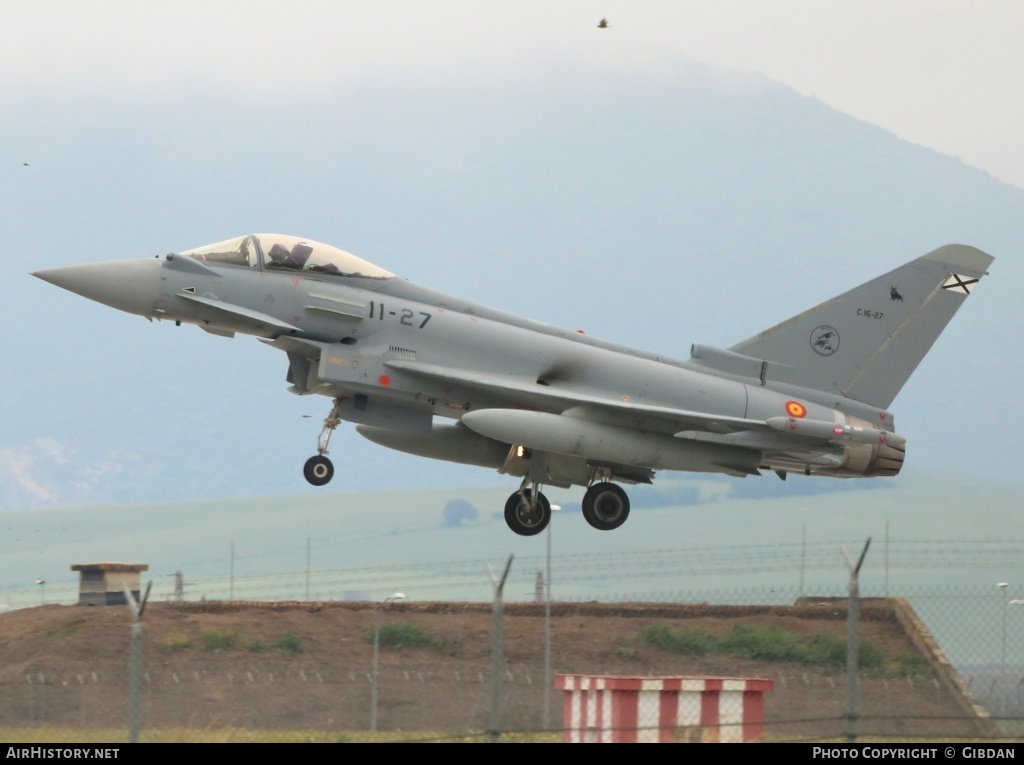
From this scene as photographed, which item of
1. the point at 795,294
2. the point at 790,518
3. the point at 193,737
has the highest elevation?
the point at 795,294

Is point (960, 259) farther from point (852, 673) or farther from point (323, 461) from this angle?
point (852, 673)

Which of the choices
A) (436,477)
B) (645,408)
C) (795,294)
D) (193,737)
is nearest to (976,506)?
(645,408)

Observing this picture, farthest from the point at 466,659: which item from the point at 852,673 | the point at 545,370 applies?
the point at 852,673

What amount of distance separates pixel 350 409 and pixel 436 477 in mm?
127957

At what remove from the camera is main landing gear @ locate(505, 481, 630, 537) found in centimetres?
2111

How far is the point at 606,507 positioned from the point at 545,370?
2.23 m

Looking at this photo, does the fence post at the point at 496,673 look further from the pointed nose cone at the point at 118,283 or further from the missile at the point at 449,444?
the missile at the point at 449,444

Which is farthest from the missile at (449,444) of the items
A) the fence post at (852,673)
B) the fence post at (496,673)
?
the fence post at (852,673)

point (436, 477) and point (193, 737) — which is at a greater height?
point (436, 477)

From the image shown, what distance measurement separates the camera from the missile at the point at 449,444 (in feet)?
70.2

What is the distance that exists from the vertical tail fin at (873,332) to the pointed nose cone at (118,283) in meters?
7.94

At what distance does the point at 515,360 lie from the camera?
20062 mm
